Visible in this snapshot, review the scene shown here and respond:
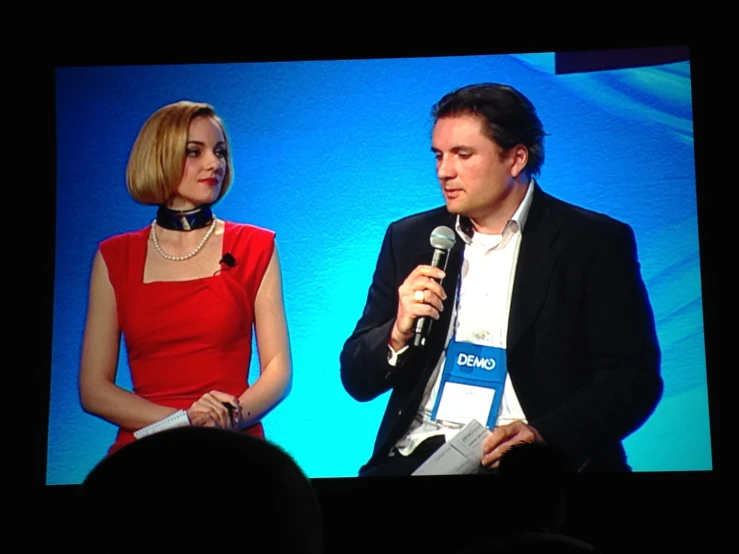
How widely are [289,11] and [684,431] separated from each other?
2188 mm

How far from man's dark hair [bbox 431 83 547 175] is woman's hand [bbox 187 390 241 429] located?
130cm

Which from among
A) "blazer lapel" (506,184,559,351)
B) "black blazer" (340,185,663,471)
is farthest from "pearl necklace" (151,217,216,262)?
"blazer lapel" (506,184,559,351)

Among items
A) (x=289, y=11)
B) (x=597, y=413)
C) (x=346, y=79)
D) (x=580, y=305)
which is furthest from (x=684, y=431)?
(x=289, y=11)

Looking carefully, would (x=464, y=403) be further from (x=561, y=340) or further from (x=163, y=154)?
(x=163, y=154)

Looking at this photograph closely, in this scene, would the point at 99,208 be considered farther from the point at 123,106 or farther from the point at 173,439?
the point at 173,439

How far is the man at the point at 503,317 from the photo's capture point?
3.40 m

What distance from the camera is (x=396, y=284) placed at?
350cm

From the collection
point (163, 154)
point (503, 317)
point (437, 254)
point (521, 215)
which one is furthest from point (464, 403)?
point (163, 154)

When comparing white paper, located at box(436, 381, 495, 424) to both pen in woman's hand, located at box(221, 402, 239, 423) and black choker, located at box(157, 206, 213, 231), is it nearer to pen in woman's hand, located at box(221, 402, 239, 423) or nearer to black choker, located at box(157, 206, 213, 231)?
pen in woman's hand, located at box(221, 402, 239, 423)

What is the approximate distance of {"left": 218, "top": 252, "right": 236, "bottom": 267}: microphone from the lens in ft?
11.5

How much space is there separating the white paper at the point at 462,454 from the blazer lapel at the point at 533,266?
314 mm

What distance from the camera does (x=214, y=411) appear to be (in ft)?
11.2

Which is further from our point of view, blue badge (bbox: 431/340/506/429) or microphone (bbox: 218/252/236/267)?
microphone (bbox: 218/252/236/267)

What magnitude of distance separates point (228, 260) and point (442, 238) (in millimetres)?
779
